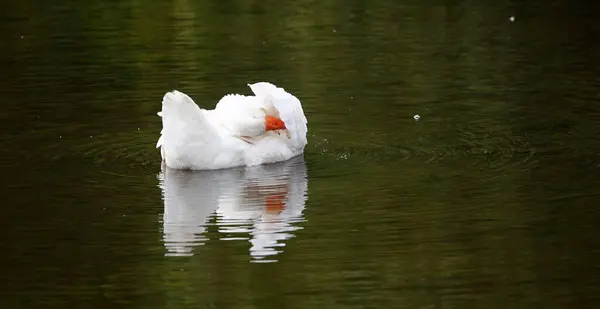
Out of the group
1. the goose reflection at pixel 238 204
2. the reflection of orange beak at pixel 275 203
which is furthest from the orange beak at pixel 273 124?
the reflection of orange beak at pixel 275 203

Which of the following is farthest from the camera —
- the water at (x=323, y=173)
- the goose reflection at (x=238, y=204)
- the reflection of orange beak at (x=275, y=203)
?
the reflection of orange beak at (x=275, y=203)

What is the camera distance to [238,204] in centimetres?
1336

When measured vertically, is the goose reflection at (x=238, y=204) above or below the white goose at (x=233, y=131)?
below

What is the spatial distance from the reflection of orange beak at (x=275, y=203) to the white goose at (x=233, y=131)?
1297 millimetres

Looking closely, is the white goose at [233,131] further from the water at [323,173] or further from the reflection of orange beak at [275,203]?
the reflection of orange beak at [275,203]

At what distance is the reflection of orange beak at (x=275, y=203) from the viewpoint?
13.1m

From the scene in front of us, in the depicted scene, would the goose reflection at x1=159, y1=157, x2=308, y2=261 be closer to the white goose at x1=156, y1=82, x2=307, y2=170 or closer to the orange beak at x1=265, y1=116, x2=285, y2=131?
the white goose at x1=156, y1=82, x2=307, y2=170

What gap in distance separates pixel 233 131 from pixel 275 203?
1.92 meters

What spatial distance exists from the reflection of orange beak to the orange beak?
1481mm

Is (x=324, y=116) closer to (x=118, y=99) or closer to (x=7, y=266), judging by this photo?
(x=118, y=99)

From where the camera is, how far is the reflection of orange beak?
13.1 m

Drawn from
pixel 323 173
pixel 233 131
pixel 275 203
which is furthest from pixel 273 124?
pixel 275 203

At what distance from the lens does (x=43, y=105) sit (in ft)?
58.2

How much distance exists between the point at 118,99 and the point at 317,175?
447 cm
